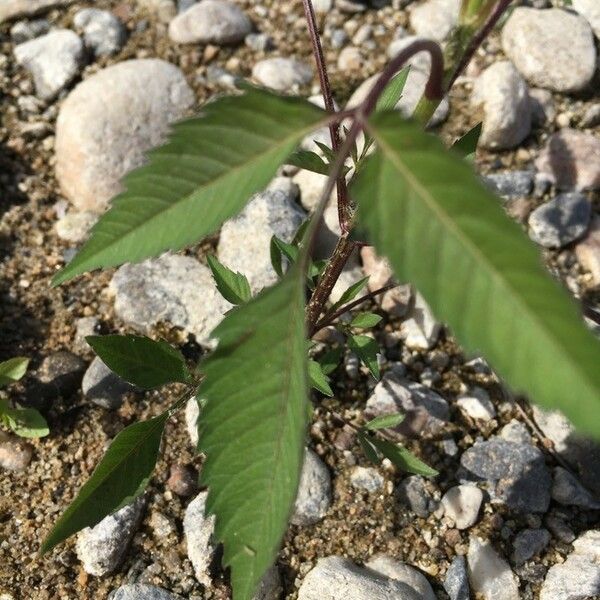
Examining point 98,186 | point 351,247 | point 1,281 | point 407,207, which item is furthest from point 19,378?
point 407,207

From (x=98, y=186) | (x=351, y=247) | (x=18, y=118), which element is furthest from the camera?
(x=18, y=118)

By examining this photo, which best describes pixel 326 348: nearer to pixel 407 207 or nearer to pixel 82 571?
pixel 82 571

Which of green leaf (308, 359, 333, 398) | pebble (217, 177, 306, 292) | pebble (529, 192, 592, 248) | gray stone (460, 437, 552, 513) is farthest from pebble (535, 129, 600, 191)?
green leaf (308, 359, 333, 398)

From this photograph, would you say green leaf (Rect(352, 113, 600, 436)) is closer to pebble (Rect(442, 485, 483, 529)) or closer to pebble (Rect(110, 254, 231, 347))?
pebble (Rect(442, 485, 483, 529))

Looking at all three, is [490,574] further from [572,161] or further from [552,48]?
[552,48]

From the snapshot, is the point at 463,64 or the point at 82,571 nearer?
the point at 463,64

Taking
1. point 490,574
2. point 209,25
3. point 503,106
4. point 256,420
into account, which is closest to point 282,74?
point 209,25
